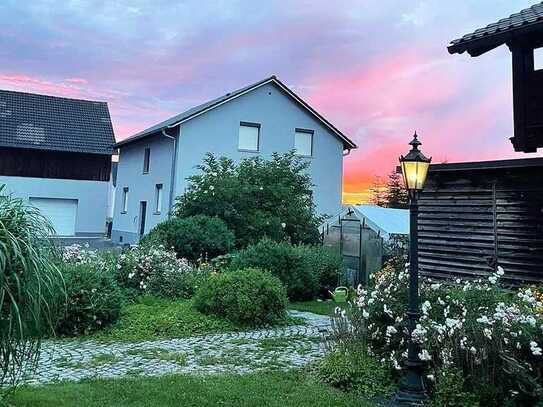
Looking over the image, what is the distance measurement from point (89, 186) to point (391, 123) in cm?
2062

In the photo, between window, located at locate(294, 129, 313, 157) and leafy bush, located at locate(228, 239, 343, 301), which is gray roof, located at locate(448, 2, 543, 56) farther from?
window, located at locate(294, 129, 313, 157)

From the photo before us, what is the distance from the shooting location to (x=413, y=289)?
4.98 metres

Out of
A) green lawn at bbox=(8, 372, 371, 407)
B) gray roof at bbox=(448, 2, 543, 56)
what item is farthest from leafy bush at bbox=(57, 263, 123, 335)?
gray roof at bbox=(448, 2, 543, 56)

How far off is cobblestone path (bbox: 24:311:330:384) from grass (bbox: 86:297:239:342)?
300 millimetres

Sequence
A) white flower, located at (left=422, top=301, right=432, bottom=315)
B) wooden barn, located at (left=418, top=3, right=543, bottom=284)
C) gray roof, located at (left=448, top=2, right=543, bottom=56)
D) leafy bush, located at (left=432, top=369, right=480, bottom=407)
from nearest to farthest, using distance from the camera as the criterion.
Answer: leafy bush, located at (left=432, top=369, right=480, bottom=407), white flower, located at (left=422, top=301, right=432, bottom=315), gray roof, located at (left=448, top=2, right=543, bottom=56), wooden barn, located at (left=418, top=3, right=543, bottom=284)

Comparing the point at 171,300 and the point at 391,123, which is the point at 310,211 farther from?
the point at 171,300

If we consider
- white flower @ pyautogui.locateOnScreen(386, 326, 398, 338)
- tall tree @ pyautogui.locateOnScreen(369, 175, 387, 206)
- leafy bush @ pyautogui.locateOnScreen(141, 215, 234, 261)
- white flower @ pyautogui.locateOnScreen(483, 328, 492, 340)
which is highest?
tall tree @ pyautogui.locateOnScreen(369, 175, 387, 206)

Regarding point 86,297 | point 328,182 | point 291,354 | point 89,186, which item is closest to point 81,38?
point 86,297

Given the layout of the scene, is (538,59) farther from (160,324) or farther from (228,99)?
(228,99)

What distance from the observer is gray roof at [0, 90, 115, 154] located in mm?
28156

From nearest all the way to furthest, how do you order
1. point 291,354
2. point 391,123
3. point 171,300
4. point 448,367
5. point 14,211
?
point 14,211
point 448,367
point 291,354
point 171,300
point 391,123

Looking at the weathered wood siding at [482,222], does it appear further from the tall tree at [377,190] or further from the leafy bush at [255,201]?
the tall tree at [377,190]

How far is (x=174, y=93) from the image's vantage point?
21281 millimetres

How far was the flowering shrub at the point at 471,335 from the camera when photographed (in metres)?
4.41
